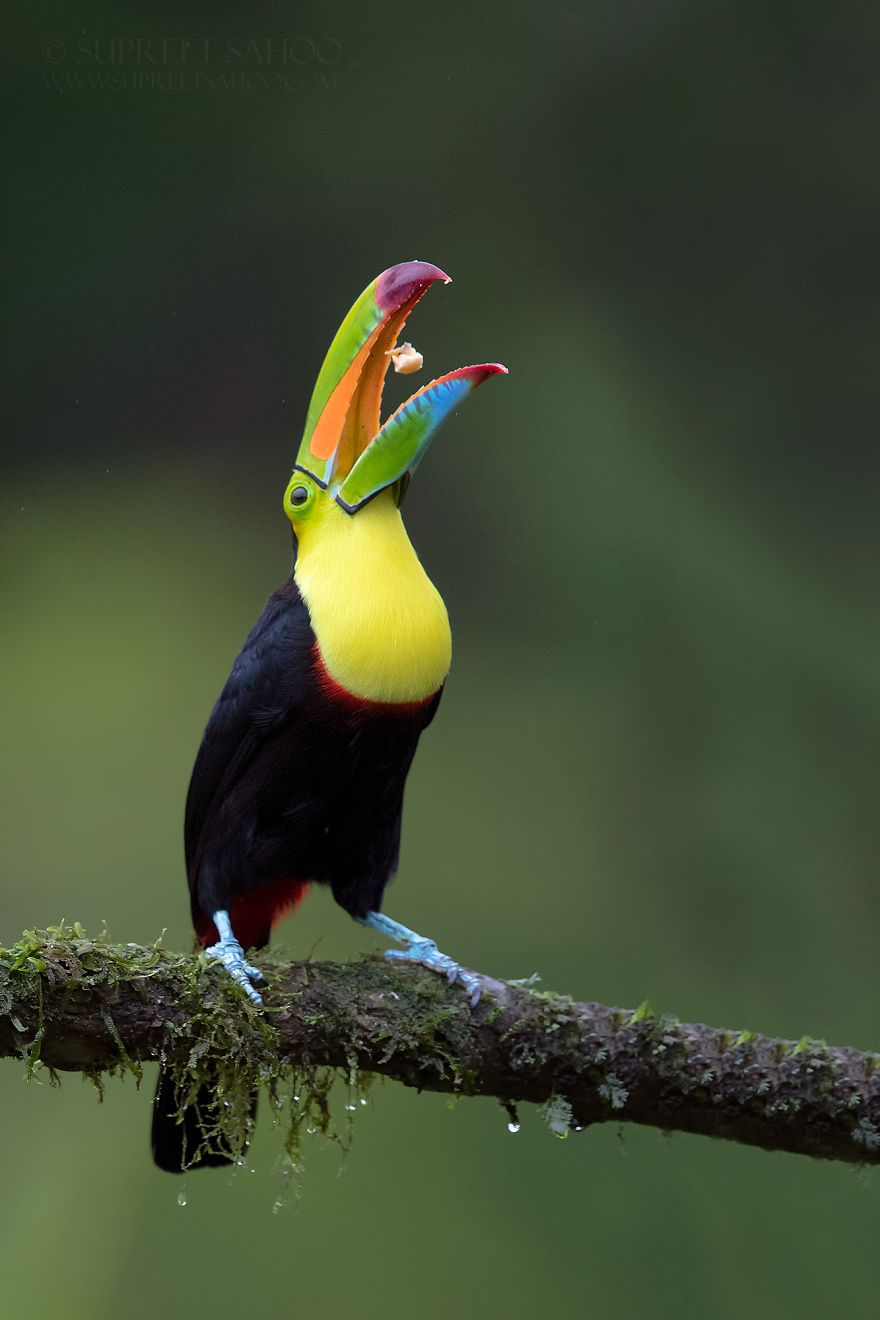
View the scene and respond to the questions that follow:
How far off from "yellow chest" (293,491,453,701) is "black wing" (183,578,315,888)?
0.03 metres

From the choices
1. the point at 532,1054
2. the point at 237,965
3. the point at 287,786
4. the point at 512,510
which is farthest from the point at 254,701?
the point at 512,510

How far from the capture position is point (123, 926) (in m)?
2.84

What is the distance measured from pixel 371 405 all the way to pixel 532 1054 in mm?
908

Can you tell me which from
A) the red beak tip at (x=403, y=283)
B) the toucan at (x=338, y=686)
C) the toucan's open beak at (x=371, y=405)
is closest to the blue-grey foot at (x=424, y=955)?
the toucan at (x=338, y=686)

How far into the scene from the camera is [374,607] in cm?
175

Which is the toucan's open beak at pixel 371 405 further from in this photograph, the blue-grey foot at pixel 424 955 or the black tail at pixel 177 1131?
the black tail at pixel 177 1131

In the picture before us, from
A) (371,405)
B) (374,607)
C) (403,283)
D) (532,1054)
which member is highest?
(403,283)

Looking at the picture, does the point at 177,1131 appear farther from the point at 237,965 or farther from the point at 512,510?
the point at 512,510

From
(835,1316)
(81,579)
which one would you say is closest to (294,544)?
(81,579)

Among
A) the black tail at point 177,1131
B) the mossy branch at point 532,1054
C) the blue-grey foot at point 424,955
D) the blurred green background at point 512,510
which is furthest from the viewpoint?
the blurred green background at point 512,510

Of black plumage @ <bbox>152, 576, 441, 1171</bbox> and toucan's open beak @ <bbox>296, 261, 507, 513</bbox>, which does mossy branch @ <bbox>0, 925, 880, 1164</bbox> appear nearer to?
black plumage @ <bbox>152, 576, 441, 1171</bbox>

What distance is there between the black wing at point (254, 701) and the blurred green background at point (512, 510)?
3.40 feet

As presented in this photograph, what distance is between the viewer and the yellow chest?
1.73 m

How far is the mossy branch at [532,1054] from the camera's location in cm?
155
